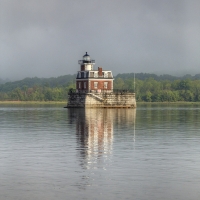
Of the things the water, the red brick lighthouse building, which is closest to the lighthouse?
the red brick lighthouse building

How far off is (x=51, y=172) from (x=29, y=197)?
15.3 ft

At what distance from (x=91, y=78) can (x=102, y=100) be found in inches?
207

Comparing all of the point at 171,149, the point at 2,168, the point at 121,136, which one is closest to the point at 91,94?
the point at 121,136

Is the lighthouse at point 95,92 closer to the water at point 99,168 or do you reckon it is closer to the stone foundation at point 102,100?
the stone foundation at point 102,100

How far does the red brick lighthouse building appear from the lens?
11925 centimetres

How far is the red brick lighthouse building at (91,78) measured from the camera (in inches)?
4695

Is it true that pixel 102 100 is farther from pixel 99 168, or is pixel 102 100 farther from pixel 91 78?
pixel 99 168

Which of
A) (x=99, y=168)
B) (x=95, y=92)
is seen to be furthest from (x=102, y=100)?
(x=99, y=168)

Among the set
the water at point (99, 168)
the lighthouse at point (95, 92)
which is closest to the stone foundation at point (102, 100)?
the lighthouse at point (95, 92)

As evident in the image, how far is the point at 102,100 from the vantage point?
11806 centimetres

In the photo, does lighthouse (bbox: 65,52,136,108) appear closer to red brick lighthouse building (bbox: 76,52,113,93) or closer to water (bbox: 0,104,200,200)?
red brick lighthouse building (bbox: 76,52,113,93)

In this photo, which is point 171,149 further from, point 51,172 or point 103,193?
point 103,193

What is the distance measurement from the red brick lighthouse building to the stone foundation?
2.34 meters

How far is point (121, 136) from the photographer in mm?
40500
